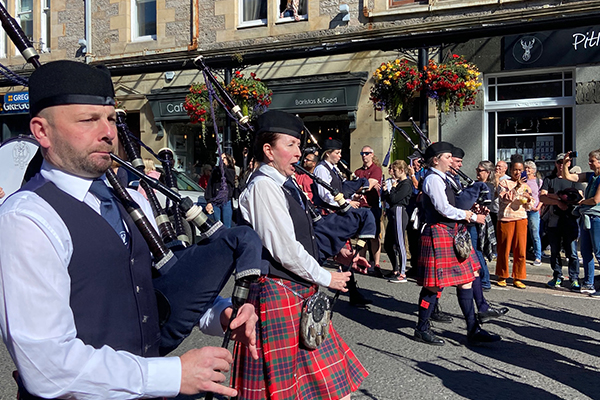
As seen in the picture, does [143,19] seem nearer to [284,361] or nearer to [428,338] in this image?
[428,338]

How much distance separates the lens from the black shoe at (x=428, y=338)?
5444 millimetres

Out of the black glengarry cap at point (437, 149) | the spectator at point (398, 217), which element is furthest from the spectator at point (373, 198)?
the black glengarry cap at point (437, 149)

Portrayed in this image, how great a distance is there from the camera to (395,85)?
9367 millimetres

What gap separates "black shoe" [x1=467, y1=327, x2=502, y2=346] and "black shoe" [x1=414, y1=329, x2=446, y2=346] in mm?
278

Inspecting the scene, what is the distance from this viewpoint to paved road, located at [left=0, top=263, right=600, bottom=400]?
4348 mm

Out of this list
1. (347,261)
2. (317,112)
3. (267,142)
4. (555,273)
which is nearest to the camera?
(267,142)

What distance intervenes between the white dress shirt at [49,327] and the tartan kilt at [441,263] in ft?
14.0

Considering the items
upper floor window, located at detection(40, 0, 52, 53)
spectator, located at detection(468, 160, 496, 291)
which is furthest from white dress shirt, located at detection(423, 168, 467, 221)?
upper floor window, located at detection(40, 0, 52, 53)

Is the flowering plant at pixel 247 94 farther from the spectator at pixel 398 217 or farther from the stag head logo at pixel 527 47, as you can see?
the stag head logo at pixel 527 47

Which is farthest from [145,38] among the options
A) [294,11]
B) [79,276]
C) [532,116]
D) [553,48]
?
[79,276]

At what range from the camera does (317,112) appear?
540 inches

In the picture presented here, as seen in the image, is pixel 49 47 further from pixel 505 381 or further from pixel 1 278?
pixel 1 278

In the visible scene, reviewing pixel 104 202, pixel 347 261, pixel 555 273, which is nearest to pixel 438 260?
pixel 347 261

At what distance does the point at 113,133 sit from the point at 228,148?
10.0 meters
